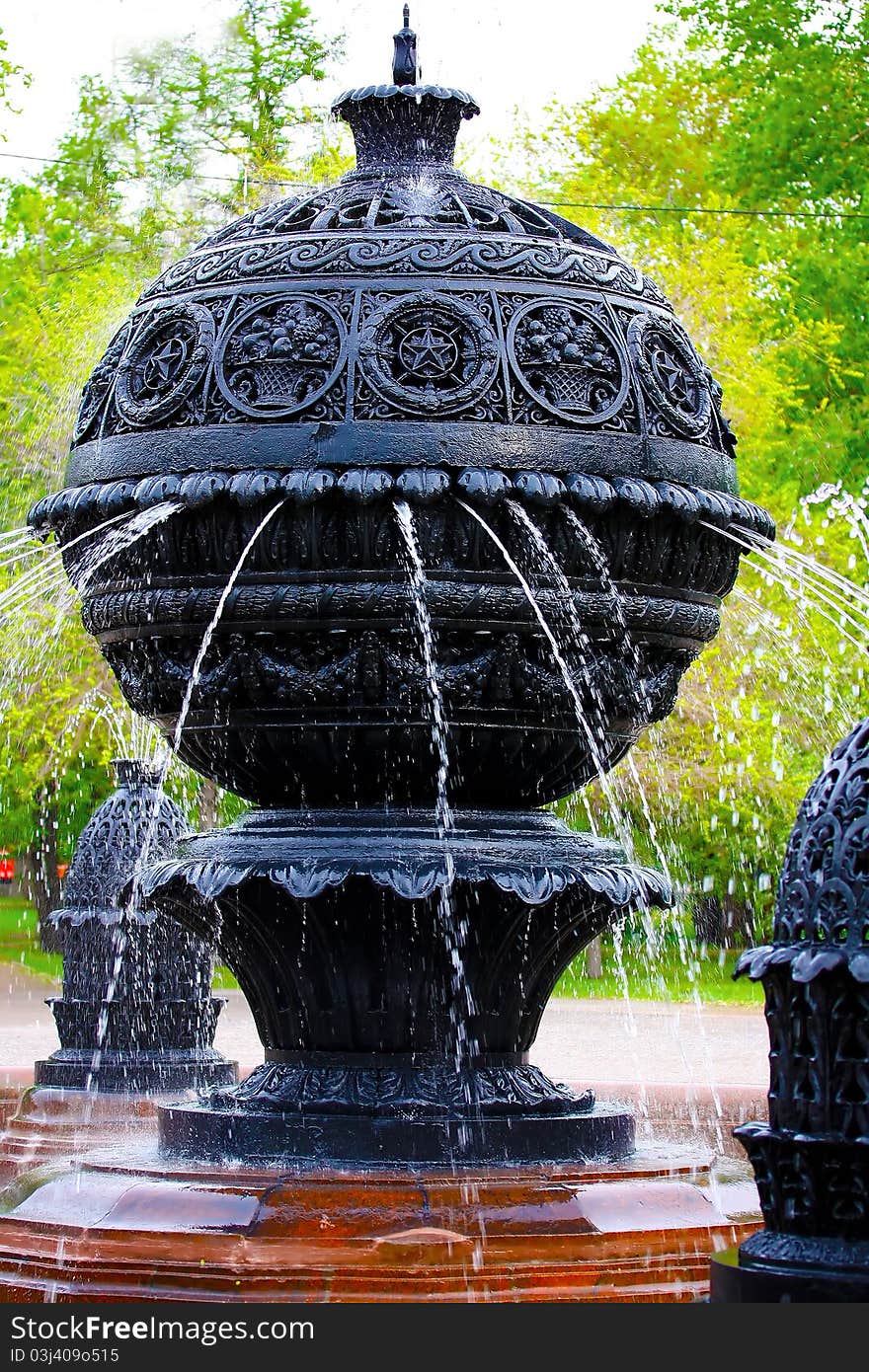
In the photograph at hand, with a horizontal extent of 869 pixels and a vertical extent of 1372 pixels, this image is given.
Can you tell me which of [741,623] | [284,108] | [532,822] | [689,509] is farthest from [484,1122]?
[284,108]

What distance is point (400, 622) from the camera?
5.14m

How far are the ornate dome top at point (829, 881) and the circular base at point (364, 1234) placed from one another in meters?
1.08

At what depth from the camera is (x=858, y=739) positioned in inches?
129

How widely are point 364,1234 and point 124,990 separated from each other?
12.0 feet

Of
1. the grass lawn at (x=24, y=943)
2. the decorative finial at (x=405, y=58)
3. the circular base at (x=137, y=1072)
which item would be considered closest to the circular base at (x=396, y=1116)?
the circular base at (x=137, y=1072)

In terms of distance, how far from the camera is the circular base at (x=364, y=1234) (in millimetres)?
3988

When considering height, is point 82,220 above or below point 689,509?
above

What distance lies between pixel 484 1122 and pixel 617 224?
19308 mm

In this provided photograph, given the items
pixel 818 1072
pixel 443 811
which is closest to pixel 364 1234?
pixel 443 811

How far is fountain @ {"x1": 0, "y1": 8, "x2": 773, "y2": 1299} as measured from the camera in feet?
16.8

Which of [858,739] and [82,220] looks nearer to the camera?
[858,739]

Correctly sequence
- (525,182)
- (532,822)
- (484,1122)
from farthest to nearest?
(525,182) < (532,822) < (484,1122)

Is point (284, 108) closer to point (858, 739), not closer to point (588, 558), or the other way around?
point (588, 558)

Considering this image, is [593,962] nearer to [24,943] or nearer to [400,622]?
[24,943]
